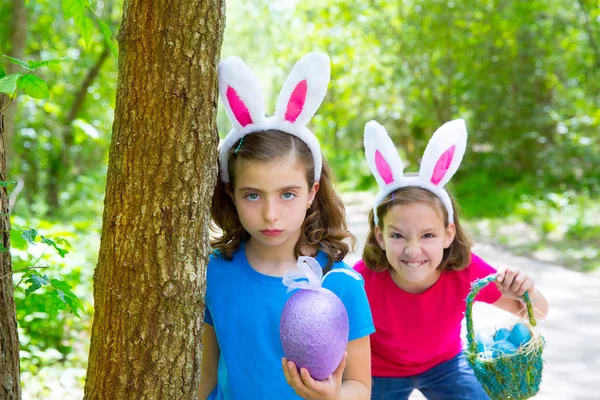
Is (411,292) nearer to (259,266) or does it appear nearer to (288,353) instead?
(259,266)

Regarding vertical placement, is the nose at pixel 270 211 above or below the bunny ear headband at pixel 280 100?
below

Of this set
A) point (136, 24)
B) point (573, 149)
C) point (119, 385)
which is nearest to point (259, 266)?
point (119, 385)

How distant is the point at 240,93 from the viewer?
2.15 m

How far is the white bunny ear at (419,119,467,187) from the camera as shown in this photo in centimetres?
291

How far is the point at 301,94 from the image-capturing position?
2.19 meters

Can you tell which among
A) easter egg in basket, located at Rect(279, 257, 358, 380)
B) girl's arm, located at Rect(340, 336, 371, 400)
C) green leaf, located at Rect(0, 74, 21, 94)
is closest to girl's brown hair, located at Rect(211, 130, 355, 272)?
girl's arm, located at Rect(340, 336, 371, 400)

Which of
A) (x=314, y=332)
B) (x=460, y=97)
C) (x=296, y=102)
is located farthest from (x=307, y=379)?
(x=460, y=97)

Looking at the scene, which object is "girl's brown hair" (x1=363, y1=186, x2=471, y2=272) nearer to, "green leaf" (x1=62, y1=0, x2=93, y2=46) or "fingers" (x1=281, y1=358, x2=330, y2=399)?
"fingers" (x1=281, y1=358, x2=330, y2=399)

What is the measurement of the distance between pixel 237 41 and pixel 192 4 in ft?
53.3

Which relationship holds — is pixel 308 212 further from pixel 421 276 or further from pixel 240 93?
pixel 421 276

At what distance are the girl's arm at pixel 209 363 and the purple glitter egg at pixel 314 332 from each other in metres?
0.63

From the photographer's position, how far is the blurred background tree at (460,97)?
→ 9719mm

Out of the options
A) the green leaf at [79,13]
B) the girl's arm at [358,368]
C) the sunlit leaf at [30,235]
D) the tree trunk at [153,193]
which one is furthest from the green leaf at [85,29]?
the girl's arm at [358,368]

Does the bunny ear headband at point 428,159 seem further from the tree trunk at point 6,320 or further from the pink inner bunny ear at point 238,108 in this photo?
the tree trunk at point 6,320
